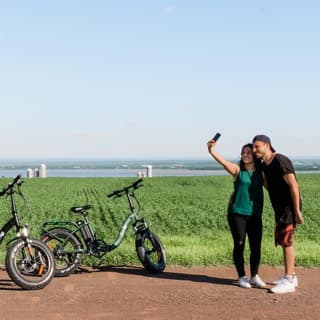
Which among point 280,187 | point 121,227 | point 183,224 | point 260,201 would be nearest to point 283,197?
point 280,187

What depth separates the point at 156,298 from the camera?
766 cm

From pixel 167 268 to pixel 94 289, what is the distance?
1.87 metres

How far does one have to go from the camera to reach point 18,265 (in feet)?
27.4

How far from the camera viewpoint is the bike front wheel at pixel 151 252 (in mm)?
9320

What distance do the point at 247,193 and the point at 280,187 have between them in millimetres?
465

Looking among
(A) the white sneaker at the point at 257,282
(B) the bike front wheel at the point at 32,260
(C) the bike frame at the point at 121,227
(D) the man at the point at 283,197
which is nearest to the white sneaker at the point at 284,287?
(D) the man at the point at 283,197

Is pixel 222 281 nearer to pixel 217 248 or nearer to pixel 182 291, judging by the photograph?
pixel 182 291

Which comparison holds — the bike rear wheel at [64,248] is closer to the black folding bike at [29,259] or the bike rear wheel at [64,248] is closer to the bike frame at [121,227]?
the bike frame at [121,227]

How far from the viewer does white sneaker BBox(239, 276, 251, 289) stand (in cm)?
825

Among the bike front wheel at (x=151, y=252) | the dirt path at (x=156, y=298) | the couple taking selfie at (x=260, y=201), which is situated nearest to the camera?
the dirt path at (x=156, y=298)

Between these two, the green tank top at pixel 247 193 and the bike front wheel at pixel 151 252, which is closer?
the green tank top at pixel 247 193

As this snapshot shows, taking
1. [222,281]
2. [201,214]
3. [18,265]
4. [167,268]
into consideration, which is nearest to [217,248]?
[167,268]

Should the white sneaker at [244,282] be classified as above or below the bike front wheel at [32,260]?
below

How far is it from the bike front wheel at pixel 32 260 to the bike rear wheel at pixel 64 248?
623 millimetres
